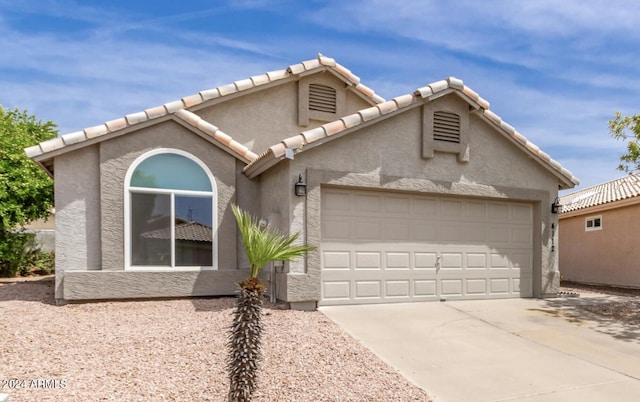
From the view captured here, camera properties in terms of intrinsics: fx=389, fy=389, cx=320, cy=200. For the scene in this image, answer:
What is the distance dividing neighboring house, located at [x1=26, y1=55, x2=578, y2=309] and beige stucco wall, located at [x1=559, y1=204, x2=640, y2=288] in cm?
681

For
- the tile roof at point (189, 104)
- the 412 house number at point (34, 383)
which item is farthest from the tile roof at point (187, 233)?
the 412 house number at point (34, 383)

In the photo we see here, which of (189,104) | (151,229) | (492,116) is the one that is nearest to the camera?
(151,229)

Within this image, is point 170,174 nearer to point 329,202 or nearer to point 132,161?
point 132,161

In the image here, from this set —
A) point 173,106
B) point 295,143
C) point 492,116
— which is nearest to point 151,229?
point 173,106

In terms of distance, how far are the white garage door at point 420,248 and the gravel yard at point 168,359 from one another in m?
1.67

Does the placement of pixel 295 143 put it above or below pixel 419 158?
above

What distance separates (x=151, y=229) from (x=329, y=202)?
3981mm

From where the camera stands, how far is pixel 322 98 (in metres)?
11.7

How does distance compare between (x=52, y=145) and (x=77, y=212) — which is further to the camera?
(x=77, y=212)

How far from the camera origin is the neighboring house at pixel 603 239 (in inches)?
576

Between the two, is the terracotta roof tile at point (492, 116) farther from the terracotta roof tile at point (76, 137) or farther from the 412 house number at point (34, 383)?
the 412 house number at point (34, 383)

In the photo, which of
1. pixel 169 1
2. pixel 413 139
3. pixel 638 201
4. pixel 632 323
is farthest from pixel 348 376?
pixel 638 201

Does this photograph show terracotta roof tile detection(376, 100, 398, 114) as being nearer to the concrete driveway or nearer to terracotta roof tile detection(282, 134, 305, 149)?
terracotta roof tile detection(282, 134, 305, 149)

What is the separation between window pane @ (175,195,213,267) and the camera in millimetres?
8719
